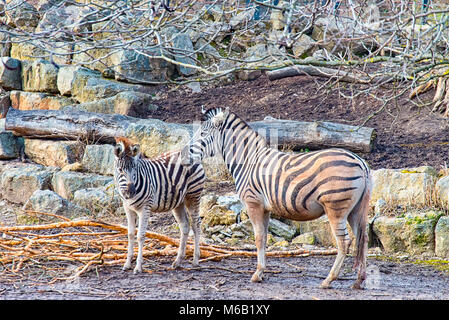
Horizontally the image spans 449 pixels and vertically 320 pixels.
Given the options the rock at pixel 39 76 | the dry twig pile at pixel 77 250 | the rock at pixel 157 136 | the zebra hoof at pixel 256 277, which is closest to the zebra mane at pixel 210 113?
the dry twig pile at pixel 77 250

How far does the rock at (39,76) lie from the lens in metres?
16.0

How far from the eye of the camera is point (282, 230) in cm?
939

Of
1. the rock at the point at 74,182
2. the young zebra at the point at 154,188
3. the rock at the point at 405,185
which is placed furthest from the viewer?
the rock at the point at 74,182

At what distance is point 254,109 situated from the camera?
13.9 m

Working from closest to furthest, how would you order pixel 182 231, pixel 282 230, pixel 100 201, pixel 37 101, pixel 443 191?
pixel 182 231 < pixel 443 191 < pixel 282 230 < pixel 100 201 < pixel 37 101

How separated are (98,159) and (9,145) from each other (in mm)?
2670

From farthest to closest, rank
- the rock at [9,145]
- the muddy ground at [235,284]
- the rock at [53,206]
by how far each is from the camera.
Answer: the rock at [9,145] < the rock at [53,206] < the muddy ground at [235,284]

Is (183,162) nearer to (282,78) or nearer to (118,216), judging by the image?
(118,216)

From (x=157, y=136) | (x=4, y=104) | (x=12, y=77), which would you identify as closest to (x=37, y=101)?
(x=4, y=104)

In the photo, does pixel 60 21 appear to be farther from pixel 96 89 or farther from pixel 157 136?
pixel 96 89

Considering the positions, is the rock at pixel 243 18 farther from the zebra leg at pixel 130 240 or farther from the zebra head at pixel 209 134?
the zebra leg at pixel 130 240

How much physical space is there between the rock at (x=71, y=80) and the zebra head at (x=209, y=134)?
358 inches

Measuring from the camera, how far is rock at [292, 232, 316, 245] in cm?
909

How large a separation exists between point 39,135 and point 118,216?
3.88 m
